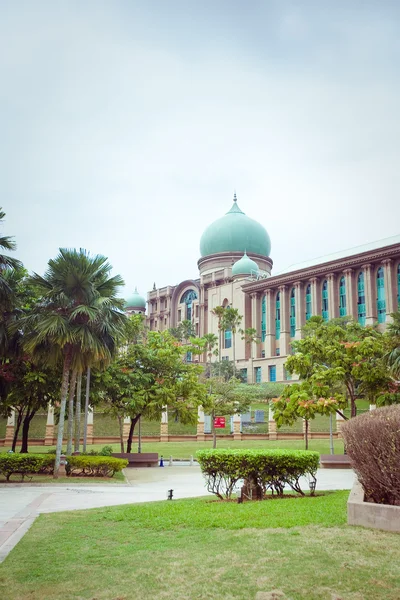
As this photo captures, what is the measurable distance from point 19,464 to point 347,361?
16466 millimetres

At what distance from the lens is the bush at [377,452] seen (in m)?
8.55

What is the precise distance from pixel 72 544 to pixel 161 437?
4025cm

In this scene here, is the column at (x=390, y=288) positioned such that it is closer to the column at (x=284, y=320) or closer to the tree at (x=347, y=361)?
the column at (x=284, y=320)

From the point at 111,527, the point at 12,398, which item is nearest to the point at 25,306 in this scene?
the point at 12,398

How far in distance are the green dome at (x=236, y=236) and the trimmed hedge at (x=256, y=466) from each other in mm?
75970

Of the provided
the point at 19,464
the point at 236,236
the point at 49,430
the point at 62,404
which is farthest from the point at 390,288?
the point at 19,464

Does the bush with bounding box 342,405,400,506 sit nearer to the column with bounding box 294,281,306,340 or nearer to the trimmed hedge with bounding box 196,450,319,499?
the trimmed hedge with bounding box 196,450,319,499

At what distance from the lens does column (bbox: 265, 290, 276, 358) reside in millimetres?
77938

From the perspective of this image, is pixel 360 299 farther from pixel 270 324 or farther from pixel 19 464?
pixel 19 464

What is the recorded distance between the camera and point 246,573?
643 cm

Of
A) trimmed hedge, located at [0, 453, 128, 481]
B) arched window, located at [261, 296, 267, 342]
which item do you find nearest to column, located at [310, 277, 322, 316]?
arched window, located at [261, 296, 267, 342]

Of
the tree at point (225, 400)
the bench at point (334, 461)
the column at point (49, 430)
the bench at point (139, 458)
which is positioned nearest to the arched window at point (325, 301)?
the tree at point (225, 400)

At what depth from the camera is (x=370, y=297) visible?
2662 inches

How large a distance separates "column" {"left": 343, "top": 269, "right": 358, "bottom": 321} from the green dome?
21.1 metres
